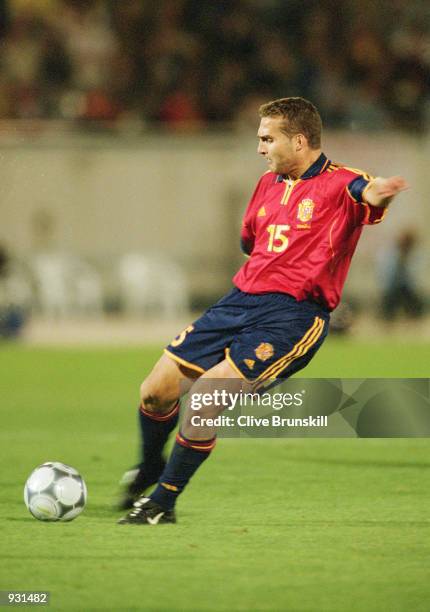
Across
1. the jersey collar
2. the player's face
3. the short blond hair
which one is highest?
the short blond hair

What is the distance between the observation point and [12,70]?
21.2 meters

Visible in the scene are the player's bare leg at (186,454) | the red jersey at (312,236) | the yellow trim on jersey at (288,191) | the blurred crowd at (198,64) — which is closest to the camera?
the player's bare leg at (186,454)

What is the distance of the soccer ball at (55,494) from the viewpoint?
20.8 ft

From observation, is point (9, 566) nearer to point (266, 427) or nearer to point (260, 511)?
point (260, 511)

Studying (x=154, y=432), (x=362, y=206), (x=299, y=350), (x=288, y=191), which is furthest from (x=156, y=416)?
(x=362, y=206)

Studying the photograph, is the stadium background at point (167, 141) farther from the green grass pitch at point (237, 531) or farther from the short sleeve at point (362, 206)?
the short sleeve at point (362, 206)

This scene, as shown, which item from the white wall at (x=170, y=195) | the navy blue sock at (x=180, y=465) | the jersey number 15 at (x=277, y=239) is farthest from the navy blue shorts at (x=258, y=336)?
the white wall at (x=170, y=195)

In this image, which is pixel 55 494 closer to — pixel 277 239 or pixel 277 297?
pixel 277 297

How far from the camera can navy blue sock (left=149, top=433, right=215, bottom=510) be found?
6172mm

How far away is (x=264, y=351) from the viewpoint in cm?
615

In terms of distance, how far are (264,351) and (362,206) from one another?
0.85m

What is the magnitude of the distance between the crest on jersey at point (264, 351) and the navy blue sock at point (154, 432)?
0.62m

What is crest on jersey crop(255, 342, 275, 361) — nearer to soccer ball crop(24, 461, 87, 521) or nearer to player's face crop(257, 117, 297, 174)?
player's face crop(257, 117, 297, 174)

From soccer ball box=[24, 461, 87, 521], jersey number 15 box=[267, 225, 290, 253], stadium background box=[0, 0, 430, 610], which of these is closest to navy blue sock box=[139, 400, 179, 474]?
soccer ball box=[24, 461, 87, 521]
